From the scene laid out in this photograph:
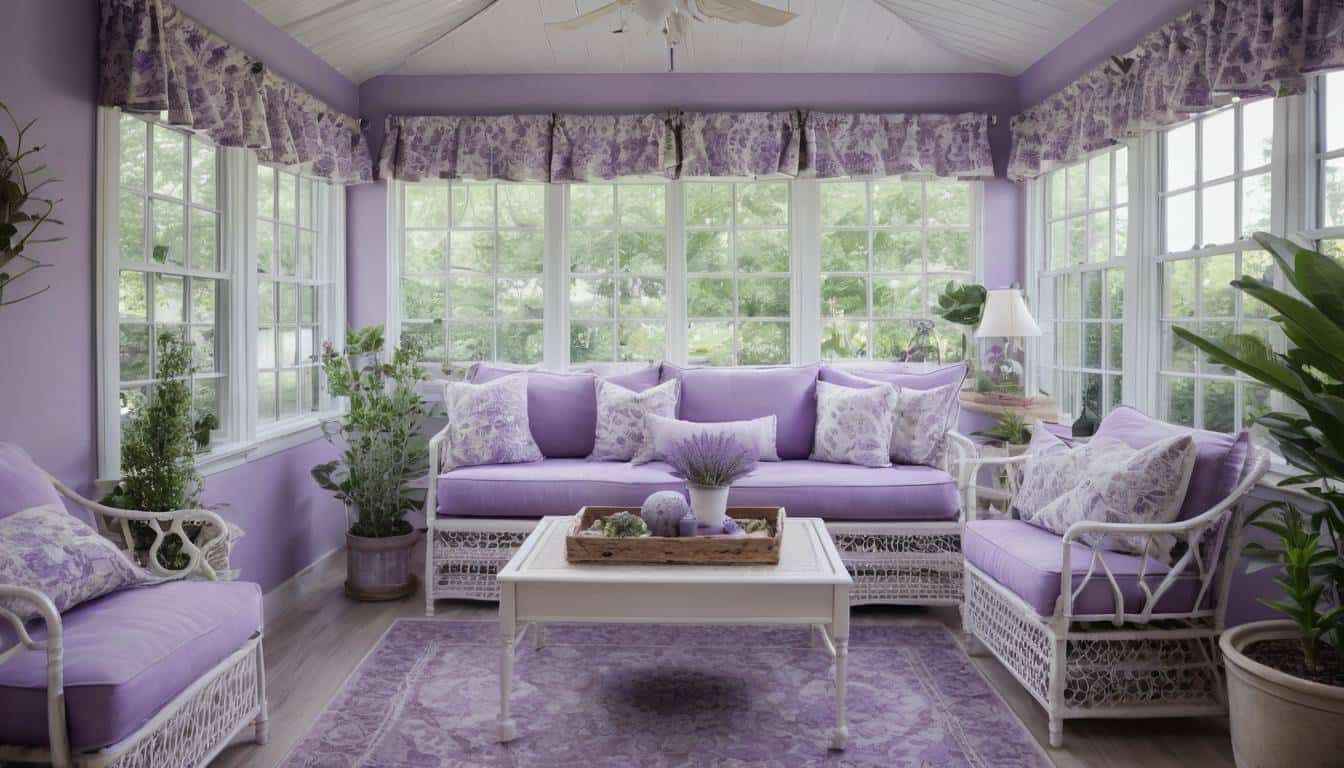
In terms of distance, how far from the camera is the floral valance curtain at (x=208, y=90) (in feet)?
9.81

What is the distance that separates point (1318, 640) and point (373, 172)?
485 cm

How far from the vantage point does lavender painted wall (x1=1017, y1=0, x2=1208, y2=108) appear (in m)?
3.64

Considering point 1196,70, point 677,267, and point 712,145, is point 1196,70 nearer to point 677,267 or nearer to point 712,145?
point 712,145

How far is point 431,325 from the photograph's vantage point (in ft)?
17.5

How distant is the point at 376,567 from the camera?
4133 millimetres

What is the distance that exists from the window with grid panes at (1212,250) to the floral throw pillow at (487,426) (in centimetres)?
289

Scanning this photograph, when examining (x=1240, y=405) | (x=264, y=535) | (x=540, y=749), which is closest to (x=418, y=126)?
(x=264, y=535)

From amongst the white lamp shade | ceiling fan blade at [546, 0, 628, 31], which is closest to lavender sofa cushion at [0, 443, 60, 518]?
ceiling fan blade at [546, 0, 628, 31]

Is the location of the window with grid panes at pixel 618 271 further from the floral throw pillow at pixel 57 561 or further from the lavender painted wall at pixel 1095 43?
the floral throw pillow at pixel 57 561

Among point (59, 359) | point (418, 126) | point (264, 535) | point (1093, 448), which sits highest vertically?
point (418, 126)

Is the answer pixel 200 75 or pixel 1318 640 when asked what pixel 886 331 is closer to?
pixel 1318 640

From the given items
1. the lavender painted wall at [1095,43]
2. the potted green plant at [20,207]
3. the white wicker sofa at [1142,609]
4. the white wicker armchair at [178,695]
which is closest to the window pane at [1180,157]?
the lavender painted wall at [1095,43]

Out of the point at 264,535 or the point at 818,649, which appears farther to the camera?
the point at 264,535

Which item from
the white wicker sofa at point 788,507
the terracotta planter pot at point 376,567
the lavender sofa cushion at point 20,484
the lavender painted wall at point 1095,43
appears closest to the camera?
the lavender sofa cushion at point 20,484
